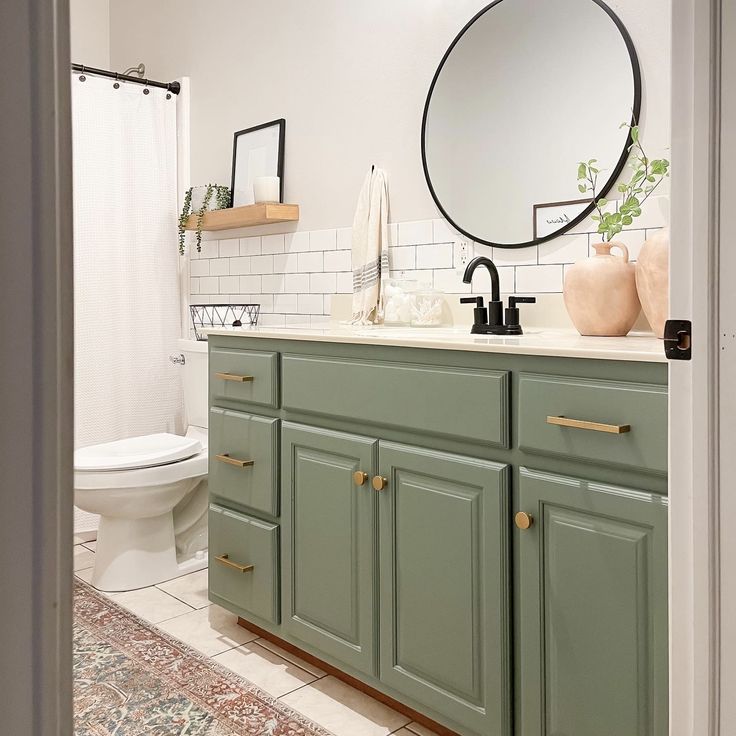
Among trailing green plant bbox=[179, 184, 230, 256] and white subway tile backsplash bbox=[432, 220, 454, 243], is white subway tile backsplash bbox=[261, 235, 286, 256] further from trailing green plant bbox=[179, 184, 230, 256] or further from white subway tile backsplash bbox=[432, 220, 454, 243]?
white subway tile backsplash bbox=[432, 220, 454, 243]

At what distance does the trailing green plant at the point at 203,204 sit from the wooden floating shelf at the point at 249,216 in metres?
0.05

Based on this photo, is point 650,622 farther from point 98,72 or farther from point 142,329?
point 98,72

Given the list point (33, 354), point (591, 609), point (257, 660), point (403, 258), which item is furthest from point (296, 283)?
point (33, 354)

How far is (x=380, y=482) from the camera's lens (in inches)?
73.0

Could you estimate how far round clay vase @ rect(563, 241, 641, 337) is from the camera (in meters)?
1.80

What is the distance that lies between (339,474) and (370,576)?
0.27m

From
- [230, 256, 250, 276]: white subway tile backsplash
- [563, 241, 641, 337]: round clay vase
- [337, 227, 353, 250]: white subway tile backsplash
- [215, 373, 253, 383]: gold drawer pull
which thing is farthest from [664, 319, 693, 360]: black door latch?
[230, 256, 250, 276]: white subway tile backsplash

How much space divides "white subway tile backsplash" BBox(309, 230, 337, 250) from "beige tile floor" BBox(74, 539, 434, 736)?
1356 mm

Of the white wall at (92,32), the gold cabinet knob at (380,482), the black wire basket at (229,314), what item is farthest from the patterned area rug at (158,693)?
the white wall at (92,32)

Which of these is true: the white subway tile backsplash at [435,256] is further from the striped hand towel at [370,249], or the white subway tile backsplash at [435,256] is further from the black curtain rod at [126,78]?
the black curtain rod at [126,78]

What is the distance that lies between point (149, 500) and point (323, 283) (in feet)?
3.39

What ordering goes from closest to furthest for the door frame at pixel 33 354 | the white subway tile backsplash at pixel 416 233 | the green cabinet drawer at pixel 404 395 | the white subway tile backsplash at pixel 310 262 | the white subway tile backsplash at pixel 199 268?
the door frame at pixel 33 354 < the green cabinet drawer at pixel 404 395 < the white subway tile backsplash at pixel 416 233 < the white subway tile backsplash at pixel 310 262 < the white subway tile backsplash at pixel 199 268

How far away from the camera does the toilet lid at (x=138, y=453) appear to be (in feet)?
8.79

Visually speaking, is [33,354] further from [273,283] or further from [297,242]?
[273,283]
